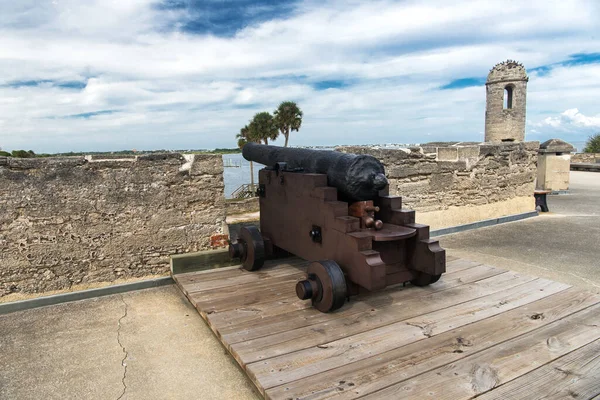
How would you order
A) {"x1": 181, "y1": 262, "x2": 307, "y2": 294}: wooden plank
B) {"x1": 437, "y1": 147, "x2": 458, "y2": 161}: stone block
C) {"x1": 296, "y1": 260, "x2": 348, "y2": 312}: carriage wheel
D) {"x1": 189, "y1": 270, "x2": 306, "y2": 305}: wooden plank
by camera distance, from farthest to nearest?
{"x1": 437, "y1": 147, "x2": 458, "y2": 161}: stone block < {"x1": 181, "y1": 262, "x2": 307, "y2": 294}: wooden plank < {"x1": 189, "y1": 270, "x2": 306, "y2": 305}: wooden plank < {"x1": 296, "y1": 260, "x2": 348, "y2": 312}: carriage wheel

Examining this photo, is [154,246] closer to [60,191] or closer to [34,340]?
[60,191]

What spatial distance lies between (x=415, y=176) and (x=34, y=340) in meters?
4.28

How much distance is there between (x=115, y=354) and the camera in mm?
2516

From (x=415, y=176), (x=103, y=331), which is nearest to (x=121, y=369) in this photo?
(x=103, y=331)

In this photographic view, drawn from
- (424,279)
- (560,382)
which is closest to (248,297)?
(424,279)

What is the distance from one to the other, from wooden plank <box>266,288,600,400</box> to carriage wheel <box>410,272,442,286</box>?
53 centimetres

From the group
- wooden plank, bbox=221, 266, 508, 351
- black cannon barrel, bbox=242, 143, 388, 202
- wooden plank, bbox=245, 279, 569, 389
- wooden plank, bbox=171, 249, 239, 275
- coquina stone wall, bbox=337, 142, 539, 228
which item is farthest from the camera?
coquina stone wall, bbox=337, 142, 539, 228

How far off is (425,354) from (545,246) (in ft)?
10.9

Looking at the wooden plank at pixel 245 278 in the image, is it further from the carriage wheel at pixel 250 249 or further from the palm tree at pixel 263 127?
the palm tree at pixel 263 127

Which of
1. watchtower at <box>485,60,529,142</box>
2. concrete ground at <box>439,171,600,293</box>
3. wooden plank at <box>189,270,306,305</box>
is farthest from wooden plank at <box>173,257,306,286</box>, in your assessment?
watchtower at <box>485,60,529,142</box>

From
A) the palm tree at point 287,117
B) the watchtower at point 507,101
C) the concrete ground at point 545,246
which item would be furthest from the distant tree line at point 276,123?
the concrete ground at point 545,246

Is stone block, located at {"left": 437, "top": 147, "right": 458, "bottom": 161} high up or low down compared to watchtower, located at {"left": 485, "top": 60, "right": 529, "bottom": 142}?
down

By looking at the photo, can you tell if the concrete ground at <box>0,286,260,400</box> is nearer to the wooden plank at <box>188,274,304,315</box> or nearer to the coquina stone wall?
the wooden plank at <box>188,274,304,315</box>

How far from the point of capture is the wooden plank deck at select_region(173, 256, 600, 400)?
1968 millimetres
